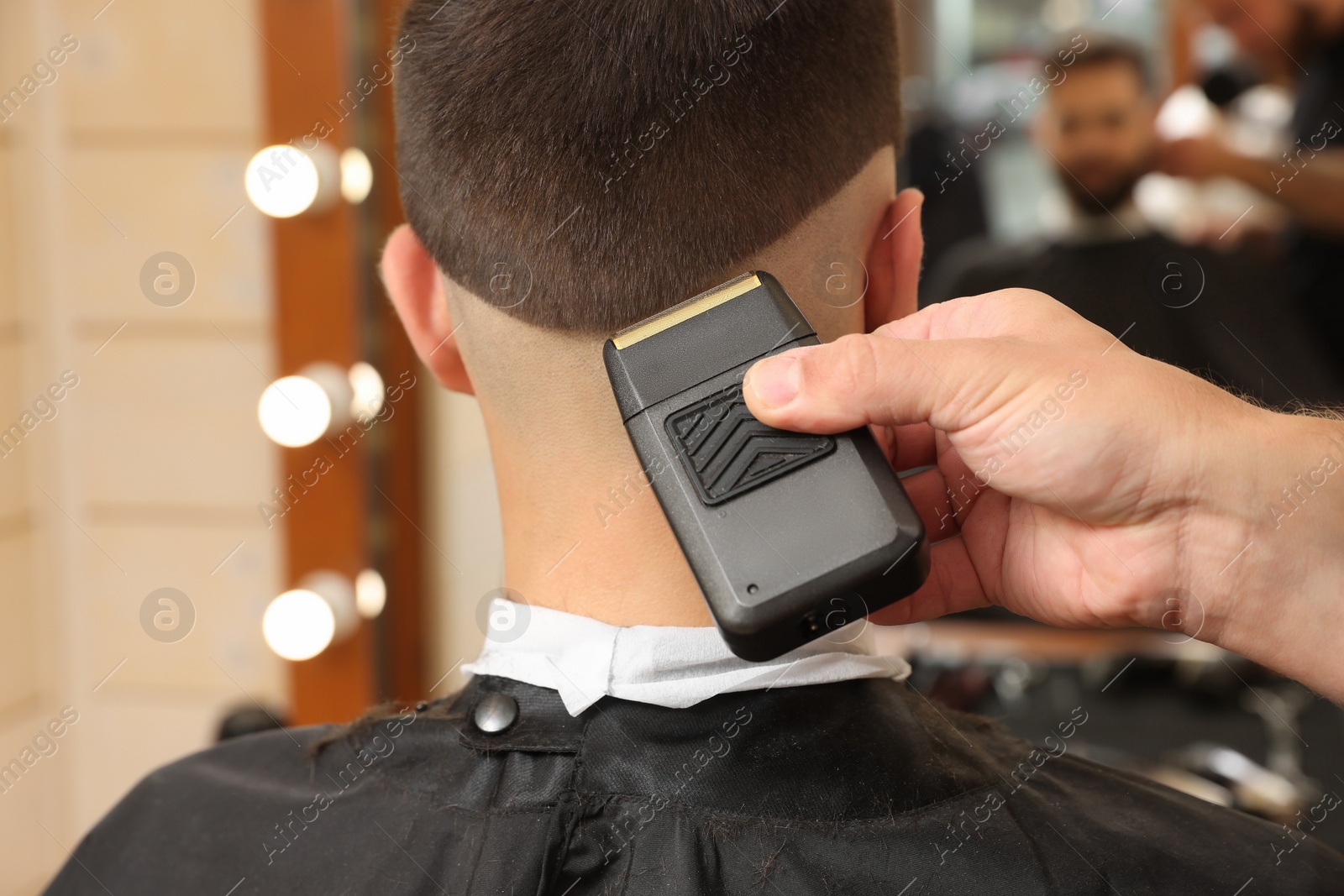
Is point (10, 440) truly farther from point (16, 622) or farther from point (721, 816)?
point (721, 816)

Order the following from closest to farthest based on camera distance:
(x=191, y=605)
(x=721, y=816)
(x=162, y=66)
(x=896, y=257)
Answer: (x=721, y=816)
(x=896, y=257)
(x=162, y=66)
(x=191, y=605)

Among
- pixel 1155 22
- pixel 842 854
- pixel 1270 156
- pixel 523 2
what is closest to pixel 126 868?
pixel 842 854

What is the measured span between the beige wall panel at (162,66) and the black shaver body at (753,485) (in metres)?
1.45

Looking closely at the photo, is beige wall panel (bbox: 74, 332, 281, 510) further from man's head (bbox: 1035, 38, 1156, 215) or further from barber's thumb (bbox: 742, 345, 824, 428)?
man's head (bbox: 1035, 38, 1156, 215)

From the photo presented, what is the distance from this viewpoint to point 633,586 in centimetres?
91

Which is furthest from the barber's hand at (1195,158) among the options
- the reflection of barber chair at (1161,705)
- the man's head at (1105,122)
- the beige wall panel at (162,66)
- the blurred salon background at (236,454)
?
the beige wall panel at (162,66)

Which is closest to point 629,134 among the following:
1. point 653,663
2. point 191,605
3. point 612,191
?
point 612,191

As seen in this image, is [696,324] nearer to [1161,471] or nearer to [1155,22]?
[1161,471]

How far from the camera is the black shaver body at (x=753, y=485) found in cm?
71

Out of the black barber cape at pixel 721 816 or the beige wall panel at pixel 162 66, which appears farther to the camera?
the beige wall panel at pixel 162 66

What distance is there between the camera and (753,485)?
0.75m

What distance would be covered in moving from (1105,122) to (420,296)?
2288 millimetres

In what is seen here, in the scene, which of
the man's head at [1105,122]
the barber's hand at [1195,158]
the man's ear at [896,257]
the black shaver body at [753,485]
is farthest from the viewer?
the man's head at [1105,122]

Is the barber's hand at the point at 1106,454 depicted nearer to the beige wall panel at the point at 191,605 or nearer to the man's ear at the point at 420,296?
the man's ear at the point at 420,296
